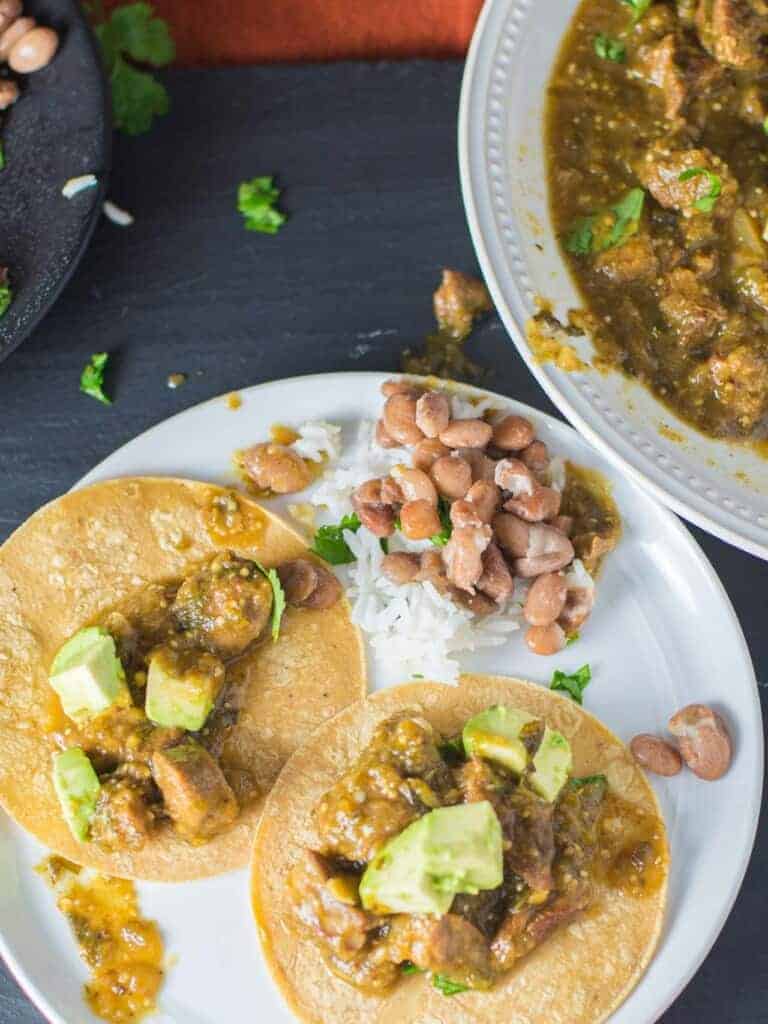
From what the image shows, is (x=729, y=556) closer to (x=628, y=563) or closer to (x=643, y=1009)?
(x=628, y=563)

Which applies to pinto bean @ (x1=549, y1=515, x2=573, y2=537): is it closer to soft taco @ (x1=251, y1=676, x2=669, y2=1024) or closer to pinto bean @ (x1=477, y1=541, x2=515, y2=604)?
pinto bean @ (x1=477, y1=541, x2=515, y2=604)

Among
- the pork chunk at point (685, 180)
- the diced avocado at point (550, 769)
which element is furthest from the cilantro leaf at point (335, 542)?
the pork chunk at point (685, 180)

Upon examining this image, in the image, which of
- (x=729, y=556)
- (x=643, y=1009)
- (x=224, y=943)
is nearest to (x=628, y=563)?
(x=729, y=556)

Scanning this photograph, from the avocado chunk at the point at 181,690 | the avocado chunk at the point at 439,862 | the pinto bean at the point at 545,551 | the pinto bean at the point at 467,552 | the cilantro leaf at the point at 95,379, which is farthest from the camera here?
the cilantro leaf at the point at 95,379

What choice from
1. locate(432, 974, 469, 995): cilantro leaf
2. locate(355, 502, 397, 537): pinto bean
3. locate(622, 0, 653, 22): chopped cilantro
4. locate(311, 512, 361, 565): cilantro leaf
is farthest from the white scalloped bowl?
locate(432, 974, 469, 995): cilantro leaf

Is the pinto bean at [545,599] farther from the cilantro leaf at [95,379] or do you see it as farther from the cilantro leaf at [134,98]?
Answer: the cilantro leaf at [134,98]

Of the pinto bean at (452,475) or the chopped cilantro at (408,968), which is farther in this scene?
the pinto bean at (452,475)
